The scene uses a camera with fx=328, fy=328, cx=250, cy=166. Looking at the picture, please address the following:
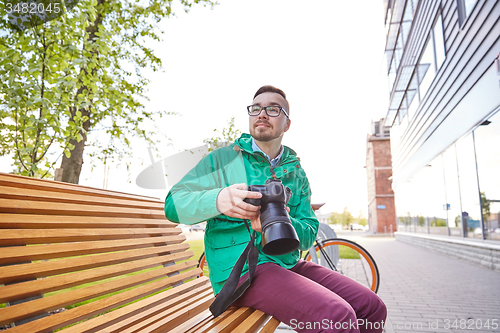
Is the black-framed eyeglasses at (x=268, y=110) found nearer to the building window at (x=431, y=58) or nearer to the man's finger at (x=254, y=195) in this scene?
the man's finger at (x=254, y=195)

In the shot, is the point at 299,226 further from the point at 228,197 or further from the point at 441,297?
the point at 441,297

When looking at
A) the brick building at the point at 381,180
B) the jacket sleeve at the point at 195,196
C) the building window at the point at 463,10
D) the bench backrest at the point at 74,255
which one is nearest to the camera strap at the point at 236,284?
the jacket sleeve at the point at 195,196

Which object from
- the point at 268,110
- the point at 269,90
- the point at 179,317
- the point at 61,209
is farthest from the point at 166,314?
the point at 269,90

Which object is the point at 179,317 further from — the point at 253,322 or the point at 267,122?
the point at 267,122

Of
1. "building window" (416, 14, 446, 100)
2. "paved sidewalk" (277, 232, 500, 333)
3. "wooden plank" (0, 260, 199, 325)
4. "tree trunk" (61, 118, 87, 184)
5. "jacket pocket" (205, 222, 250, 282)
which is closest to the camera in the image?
"wooden plank" (0, 260, 199, 325)

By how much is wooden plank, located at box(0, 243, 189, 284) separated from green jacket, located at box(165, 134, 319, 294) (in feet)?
1.58

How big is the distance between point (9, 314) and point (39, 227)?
46cm

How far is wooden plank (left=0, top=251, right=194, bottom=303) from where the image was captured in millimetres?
1282

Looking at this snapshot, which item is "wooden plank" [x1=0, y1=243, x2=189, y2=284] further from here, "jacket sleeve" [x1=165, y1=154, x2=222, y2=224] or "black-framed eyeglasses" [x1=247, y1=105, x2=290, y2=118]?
"black-framed eyeglasses" [x1=247, y1=105, x2=290, y2=118]

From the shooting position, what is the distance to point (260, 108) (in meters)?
2.04

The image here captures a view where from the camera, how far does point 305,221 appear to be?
199cm

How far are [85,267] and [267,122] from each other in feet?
4.23

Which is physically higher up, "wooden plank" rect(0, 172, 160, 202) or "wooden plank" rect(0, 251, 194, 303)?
"wooden plank" rect(0, 172, 160, 202)

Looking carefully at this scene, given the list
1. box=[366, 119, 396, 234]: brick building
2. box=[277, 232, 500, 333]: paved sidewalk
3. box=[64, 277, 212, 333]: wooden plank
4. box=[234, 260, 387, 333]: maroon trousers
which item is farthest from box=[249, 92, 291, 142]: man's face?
box=[366, 119, 396, 234]: brick building
